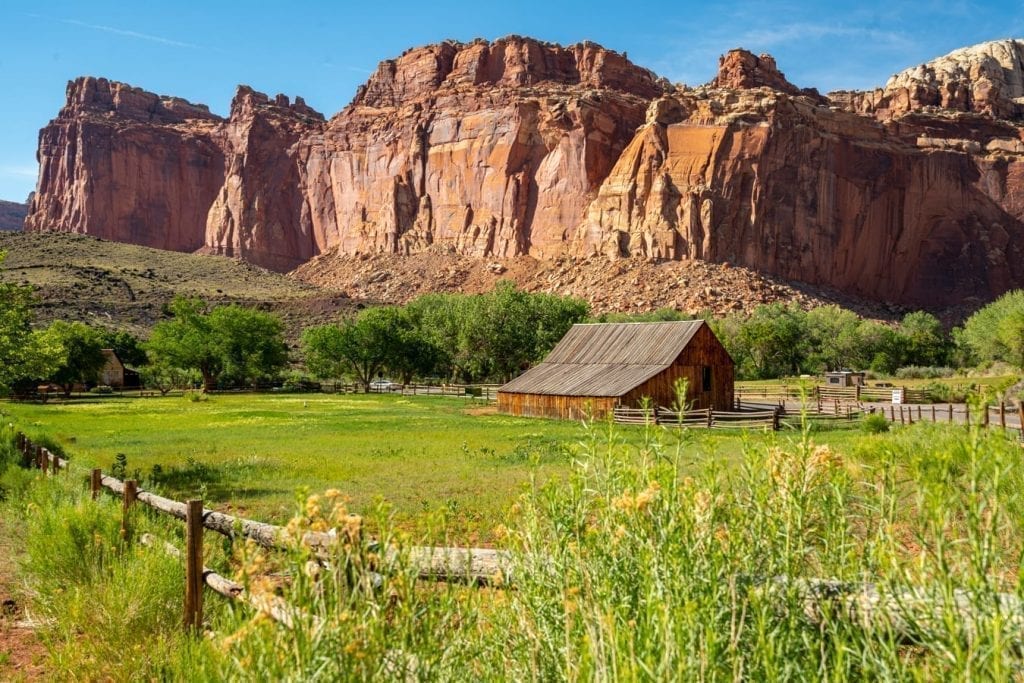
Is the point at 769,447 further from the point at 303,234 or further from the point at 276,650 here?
the point at 303,234

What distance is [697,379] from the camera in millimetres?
34906

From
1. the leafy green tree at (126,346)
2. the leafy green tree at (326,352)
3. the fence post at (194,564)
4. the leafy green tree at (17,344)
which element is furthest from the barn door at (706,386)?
the leafy green tree at (126,346)

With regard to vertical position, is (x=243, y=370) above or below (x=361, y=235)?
below

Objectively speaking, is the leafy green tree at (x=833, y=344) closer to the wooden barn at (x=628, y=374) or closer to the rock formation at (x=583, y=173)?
the rock formation at (x=583, y=173)

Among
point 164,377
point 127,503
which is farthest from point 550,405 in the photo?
point 164,377

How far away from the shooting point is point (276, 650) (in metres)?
3.31

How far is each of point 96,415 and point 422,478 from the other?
2660 centimetres

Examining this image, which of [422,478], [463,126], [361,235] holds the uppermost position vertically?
[463,126]

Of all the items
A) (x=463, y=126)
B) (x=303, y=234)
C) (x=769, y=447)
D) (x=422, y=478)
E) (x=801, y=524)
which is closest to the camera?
(x=801, y=524)

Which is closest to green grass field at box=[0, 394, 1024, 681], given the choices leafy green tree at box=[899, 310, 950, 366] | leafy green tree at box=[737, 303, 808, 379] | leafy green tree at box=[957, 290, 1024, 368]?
leafy green tree at box=[957, 290, 1024, 368]

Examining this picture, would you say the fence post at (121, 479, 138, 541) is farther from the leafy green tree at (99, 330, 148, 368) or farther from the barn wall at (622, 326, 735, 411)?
the leafy green tree at (99, 330, 148, 368)

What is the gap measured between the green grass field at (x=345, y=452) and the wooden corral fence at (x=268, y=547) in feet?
1.09

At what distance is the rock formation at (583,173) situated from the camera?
109 m

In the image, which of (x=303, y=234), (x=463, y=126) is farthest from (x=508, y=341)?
(x=303, y=234)
